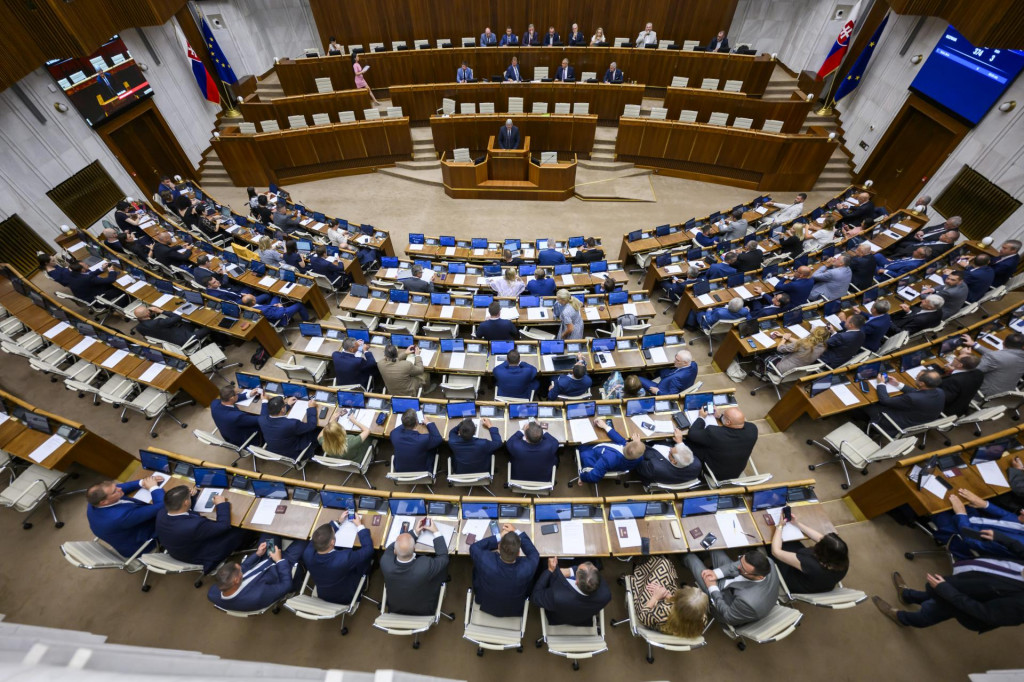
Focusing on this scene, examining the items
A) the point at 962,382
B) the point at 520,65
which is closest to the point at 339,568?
the point at 962,382

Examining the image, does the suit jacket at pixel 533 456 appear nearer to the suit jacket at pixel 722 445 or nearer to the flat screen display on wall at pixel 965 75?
the suit jacket at pixel 722 445

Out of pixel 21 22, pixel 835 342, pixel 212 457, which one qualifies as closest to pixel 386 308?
pixel 212 457

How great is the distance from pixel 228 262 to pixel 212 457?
448 cm

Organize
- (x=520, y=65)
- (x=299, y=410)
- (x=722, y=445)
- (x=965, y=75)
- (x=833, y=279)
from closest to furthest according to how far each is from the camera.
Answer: (x=722, y=445) < (x=299, y=410) < (x=833, y=279) < (x=965, y=75) < (x=520, y=65)

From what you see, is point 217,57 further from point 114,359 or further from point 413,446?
point 413,446

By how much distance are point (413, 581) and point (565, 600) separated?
1471 millimetres

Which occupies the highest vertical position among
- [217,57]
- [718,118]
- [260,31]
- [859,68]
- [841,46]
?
[841,46]

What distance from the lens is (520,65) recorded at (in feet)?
48.8

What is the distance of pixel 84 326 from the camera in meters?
6.98

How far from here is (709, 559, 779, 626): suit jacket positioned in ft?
13.0

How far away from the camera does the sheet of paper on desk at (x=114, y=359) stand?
6.61 meters

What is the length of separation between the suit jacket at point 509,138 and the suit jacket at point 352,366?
8672 millimetres

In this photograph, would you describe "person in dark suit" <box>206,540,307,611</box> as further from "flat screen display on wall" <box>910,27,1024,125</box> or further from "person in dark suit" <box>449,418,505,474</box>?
"flat screen display on wall" <box>910,27,1024,125</box>

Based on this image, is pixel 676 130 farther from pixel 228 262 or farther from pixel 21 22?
pixel 21 22
